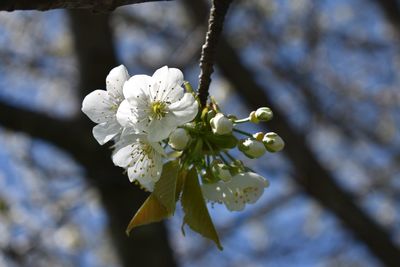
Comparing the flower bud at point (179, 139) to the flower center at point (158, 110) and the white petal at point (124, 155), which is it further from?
the white petal at point (124, 155)

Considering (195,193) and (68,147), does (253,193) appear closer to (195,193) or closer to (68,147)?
(195,193)

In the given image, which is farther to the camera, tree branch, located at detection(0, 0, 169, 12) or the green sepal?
the green sepal

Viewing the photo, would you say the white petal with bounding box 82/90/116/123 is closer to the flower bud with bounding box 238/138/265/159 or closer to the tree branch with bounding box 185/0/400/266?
the flower bud with bounding box 238/138/265/159

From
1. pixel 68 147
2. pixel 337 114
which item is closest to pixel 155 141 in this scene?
pixel 68 147

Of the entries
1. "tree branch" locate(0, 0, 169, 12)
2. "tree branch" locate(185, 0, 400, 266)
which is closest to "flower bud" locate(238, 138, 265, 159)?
"tree branch" locate(0, 0, 169, 12)

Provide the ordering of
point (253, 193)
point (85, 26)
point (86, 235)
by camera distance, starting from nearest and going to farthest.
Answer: point (253, 193) < point (85, 26) < point (86, 235)

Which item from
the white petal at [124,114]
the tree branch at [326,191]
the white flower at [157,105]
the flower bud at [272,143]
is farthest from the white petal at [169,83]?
the tree branch at [326,191]

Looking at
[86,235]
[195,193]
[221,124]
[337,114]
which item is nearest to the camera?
[221,124]

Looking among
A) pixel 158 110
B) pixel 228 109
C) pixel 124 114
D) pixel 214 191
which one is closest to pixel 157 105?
pixel 158 110

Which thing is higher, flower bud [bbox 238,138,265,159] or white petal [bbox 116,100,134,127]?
white petal [bbox 116,100,134,127]
